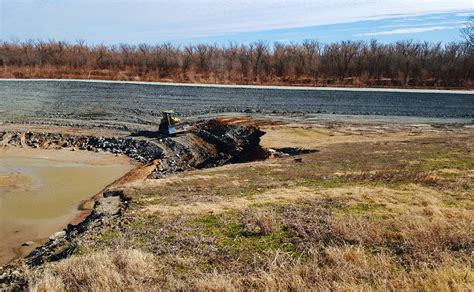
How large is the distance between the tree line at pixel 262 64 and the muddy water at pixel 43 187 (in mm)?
22991

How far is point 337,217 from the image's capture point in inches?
412

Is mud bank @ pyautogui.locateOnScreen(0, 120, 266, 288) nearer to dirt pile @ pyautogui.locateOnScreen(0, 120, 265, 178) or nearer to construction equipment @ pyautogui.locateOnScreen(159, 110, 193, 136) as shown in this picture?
dirt pile @ pyautogui.locateOnScreen(0, 120, 265, 178)

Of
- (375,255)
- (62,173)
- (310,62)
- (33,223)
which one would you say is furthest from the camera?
(310,62)

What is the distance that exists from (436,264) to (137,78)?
4524 cm

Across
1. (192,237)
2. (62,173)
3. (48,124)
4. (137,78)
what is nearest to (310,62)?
(137,78)

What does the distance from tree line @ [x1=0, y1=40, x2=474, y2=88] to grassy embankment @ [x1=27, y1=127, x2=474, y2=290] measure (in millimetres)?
31141

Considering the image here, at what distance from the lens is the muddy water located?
1528cm

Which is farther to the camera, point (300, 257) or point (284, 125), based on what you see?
point (284, 125)

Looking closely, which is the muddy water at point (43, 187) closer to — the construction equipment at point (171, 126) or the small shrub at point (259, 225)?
the construction equipment at point (171, 126)

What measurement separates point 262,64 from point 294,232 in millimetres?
49712

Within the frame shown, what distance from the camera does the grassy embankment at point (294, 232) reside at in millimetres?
6816

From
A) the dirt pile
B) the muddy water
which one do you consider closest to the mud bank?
the dirt pile

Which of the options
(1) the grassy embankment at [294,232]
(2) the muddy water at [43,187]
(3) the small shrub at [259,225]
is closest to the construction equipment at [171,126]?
(2) the muddy water at [43,187]

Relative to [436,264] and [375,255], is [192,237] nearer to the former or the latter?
[375,255]
